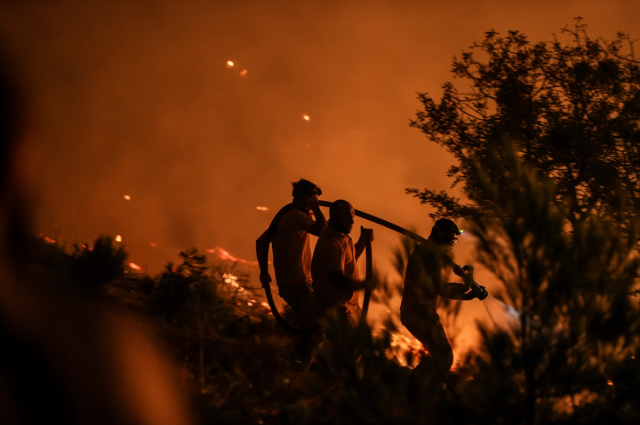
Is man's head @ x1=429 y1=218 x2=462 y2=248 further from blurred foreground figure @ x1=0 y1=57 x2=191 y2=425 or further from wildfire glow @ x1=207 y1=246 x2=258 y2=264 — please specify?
wildfire glow @ x1=207 y1=246 x2=258 y2=264

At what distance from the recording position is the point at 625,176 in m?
5.16

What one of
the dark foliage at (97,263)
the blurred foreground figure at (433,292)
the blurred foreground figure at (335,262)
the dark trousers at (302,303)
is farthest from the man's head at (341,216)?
the dark foliage at (97,263)

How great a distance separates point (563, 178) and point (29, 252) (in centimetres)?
606

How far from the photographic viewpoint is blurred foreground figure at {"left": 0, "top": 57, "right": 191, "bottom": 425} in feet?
11.8

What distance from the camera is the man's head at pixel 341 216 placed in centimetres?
468

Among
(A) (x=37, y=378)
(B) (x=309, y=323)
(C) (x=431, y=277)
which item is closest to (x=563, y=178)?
(B) (x=309, y=323)

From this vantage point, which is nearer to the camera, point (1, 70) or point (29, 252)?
point (29, 252)

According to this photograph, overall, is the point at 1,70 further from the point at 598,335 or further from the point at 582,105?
the point at 598,335

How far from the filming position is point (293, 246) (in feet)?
17.3

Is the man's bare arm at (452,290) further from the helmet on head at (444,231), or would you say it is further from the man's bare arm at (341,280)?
the helmet on head at (444,231)

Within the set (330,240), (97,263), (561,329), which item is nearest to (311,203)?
(330,240)

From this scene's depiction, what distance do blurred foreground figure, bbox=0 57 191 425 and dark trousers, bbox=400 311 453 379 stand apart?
2060 mm

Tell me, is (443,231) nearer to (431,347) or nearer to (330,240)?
(330,240)

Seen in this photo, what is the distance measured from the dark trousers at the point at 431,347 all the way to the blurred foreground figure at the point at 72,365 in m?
2.06
